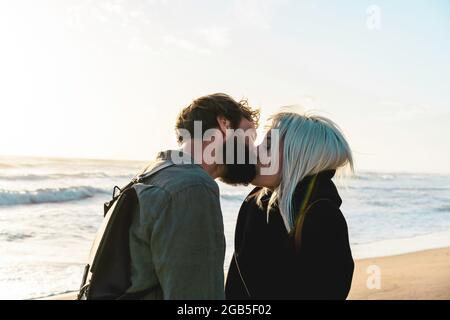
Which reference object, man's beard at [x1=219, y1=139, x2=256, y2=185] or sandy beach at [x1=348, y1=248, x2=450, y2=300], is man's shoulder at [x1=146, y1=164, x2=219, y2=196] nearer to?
man's beard at [x1=219, y1=139, x2=256, y2=185]

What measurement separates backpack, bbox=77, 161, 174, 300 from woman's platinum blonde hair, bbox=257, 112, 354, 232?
92cm

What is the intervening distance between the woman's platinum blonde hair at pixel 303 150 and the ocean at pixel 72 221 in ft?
0.99

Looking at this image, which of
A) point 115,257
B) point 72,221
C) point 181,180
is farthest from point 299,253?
point 72,221

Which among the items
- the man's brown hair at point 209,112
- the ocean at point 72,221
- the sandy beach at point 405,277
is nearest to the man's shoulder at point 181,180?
the man's brown hair at point 209,112

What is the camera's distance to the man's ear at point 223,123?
272 cm

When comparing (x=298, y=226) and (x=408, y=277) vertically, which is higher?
(x=298, y=226)

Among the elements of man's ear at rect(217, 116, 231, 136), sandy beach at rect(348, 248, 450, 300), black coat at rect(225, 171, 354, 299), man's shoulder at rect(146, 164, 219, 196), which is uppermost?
man's ear at rect(217, 116, 231, 136)

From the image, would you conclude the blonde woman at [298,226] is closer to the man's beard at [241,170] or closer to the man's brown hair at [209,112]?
the man's beard at [241,170]

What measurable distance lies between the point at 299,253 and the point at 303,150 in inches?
20.1

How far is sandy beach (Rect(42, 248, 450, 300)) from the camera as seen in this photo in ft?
25.2

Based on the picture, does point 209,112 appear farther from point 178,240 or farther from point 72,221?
point 72,221

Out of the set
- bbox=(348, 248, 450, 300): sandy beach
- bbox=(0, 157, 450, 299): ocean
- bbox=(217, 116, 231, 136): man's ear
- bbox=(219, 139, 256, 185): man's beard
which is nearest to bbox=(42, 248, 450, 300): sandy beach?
bbox=(348, 248, 450, 300): sandy beach

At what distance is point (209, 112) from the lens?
2721 mm
